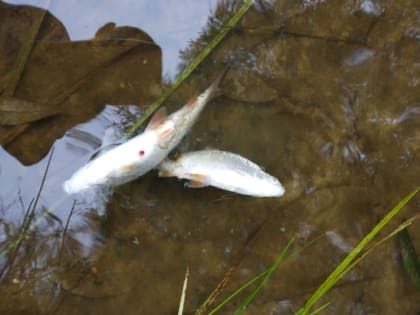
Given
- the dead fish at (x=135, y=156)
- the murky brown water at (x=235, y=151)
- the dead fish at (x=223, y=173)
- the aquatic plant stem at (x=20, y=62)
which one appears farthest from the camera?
the aquatic plant stem at (x=20, y=62)

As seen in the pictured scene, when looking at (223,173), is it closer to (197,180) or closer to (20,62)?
(197,180)

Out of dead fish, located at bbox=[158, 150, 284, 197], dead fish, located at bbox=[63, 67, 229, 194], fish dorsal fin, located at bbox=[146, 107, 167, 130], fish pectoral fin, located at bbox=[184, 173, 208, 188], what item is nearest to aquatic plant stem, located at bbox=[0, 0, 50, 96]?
dead fish, located at bbox=[63, 67, 229, 194]

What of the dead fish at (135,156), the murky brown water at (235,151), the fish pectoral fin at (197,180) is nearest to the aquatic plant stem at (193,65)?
the murky brown water at (235,151)

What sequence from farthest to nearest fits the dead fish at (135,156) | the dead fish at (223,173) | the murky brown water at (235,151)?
1. the murky brown water at (235,151)
2. the dead fish at (223,173)
3. the dead fish at (135,156)

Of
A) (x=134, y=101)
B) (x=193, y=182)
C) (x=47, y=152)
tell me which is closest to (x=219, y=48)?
(x=134, y=101)

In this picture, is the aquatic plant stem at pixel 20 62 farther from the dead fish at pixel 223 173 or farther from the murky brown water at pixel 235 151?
the dead fish at pixel 223 173

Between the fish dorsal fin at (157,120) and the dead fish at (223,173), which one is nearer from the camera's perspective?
the fish dorsal fin at (157,120)

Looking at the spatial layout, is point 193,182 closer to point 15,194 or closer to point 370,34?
point 15,194
